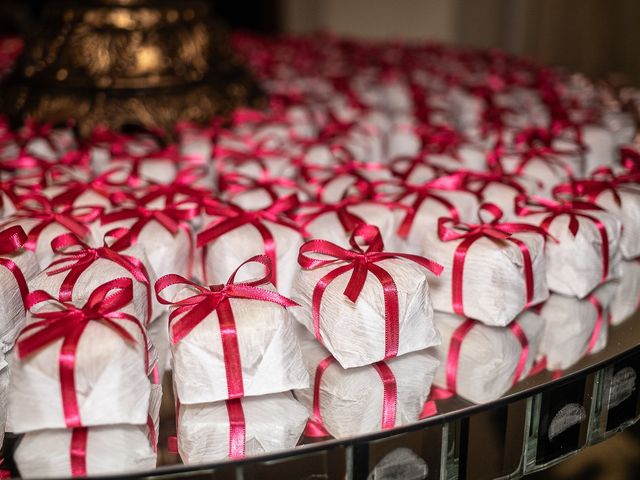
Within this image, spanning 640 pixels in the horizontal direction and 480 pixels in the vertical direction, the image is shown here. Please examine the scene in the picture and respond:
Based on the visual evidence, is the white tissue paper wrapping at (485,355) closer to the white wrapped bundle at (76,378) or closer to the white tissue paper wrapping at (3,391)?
the white wrapped bundle at (76,378)

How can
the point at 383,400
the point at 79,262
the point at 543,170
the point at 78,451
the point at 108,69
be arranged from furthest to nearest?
the point at 108,69 → the point at 543,170 → the point at 79,262 → the point at 383,400 → the point at 78,451

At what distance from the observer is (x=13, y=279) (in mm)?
1044

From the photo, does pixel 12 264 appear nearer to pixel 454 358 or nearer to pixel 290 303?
pixel 290 303

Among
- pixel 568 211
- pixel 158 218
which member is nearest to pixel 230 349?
pixel 158 218

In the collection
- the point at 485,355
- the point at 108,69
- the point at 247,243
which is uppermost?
the point at 108,69

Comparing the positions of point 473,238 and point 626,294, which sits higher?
point 473,238

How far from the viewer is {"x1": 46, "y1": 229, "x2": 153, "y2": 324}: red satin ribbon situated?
102 centimetres

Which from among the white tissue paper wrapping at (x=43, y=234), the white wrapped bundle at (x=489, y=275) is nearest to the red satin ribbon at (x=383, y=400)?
the white wrapped bundle at (x=489, y=275)

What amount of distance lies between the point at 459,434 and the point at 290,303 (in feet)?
0.98

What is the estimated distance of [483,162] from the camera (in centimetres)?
175

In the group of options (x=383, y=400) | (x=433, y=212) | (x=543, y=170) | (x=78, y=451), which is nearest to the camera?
(x=78, y=451)

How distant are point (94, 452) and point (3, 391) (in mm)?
210

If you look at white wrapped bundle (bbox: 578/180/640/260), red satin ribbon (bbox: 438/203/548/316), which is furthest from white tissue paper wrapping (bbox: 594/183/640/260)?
red satin ribbon (bbox: 438/203/548/316)

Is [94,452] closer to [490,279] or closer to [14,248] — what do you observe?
[14,248]
